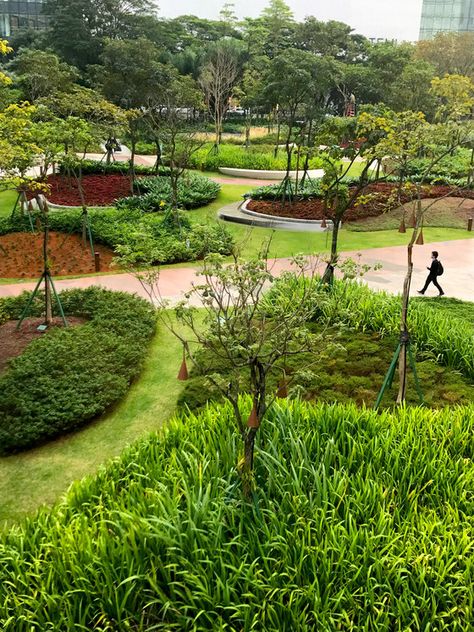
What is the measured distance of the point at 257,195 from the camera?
67.6 ft

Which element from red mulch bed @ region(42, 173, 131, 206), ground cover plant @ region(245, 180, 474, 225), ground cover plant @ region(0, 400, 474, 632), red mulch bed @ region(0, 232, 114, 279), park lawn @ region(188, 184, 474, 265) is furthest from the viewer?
red mulch bed @ region(42, 173, 131, 206)

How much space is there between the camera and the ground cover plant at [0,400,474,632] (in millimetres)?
4043

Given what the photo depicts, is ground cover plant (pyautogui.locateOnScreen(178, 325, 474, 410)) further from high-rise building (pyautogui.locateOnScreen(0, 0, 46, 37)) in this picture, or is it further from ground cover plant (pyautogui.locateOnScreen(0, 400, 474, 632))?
high-rise building (pyautogui.locateOnScreen(0, 0, 46, 37))

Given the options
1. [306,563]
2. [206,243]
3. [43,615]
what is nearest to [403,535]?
[306,563]

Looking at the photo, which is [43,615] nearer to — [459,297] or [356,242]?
[459,297]

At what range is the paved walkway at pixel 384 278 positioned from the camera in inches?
485

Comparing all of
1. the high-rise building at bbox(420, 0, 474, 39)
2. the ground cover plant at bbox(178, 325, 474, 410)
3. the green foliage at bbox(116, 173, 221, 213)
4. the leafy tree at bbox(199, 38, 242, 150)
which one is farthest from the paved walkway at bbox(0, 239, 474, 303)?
the high-rise building at bbox(420, 0, 474, 39)

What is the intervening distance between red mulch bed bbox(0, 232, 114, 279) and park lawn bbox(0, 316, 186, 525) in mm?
5796

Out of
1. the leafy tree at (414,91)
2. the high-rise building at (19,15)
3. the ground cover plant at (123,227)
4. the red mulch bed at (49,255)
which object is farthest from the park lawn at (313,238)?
the high-rise building at (19,15)

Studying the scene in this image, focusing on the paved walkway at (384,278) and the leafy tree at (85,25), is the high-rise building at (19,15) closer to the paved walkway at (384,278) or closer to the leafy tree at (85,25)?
the leafy tree at (85,25)

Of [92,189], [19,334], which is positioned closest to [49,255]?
[19,334]

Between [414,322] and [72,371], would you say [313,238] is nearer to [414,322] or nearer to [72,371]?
[414,322]

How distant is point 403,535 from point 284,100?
17.6m

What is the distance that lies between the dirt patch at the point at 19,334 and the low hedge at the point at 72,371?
0.71ft
